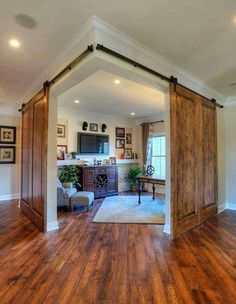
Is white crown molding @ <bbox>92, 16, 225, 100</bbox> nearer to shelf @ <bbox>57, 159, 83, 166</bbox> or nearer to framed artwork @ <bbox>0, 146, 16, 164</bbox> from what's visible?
shelf @ <bbox>57, 159, 83, 166</bbox>

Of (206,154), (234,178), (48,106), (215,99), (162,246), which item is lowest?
(162,246)

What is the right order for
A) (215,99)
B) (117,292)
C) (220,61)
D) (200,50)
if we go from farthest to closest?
(215,99) → (220,61) → (200,50) → (117,292)

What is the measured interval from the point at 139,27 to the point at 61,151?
13.8 ft

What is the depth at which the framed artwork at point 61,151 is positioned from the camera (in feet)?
18.4

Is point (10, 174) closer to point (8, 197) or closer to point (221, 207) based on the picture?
point (8, 197)

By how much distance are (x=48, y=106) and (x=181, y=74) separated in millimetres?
2317

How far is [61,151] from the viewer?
5676mm

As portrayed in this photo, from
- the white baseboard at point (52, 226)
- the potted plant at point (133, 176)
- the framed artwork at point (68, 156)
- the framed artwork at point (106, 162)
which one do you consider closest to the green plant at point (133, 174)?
the potted plant at point (133, 176)

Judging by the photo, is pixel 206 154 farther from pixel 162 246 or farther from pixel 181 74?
pixel 162 246

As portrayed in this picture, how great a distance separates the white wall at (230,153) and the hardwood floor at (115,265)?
1.42 meters

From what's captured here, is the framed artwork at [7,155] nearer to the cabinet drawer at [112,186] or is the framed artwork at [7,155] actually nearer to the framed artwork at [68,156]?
the framed artwork at [68,156]

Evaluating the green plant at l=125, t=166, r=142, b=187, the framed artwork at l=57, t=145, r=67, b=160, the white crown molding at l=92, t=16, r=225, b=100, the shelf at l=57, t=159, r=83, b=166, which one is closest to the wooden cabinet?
the shelf at l=57, t=159, r=83, b=166

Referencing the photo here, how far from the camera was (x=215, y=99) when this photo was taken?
14.3 ft

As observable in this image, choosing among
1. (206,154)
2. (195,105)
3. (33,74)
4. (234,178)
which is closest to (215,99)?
(195,105)
